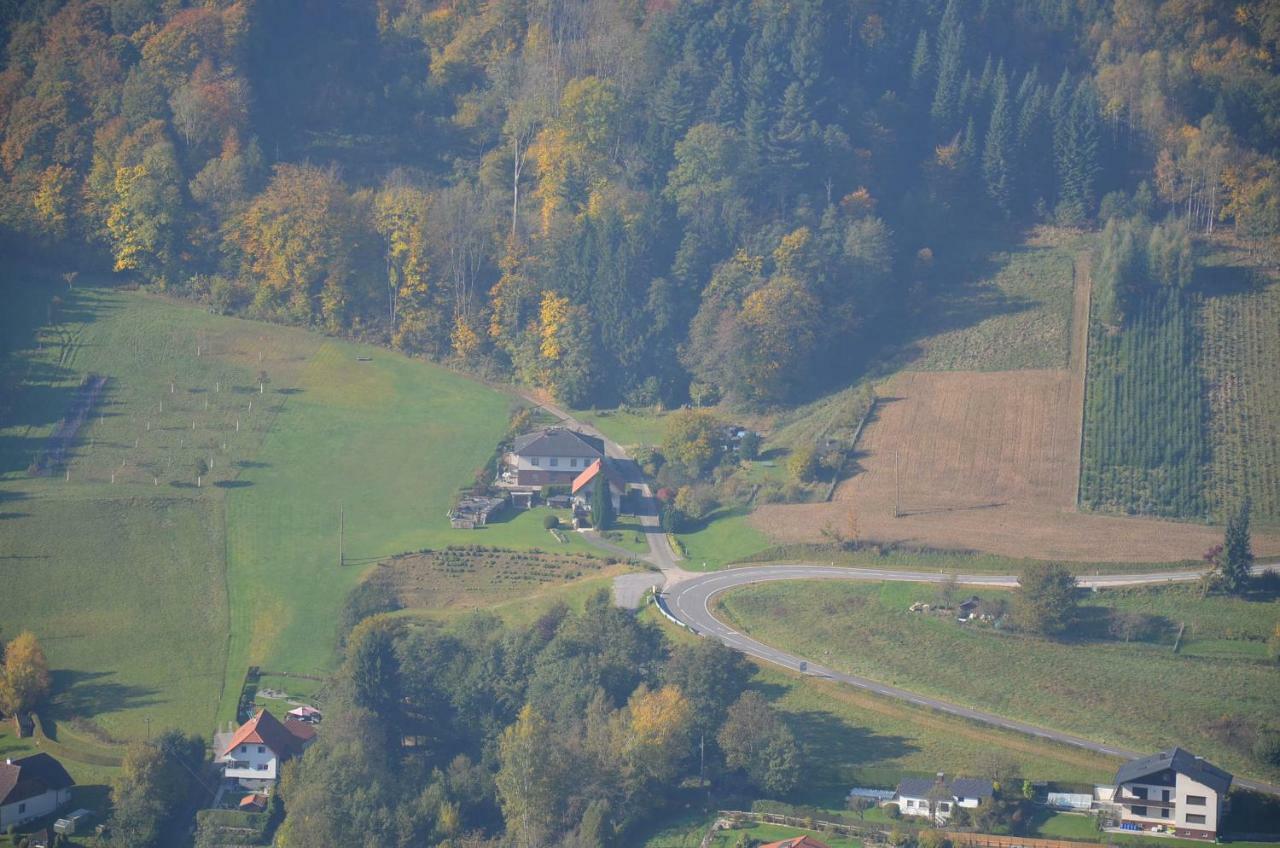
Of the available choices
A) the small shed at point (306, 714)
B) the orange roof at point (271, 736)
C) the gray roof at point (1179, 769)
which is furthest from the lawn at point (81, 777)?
the gray roof at point (1179, 769)

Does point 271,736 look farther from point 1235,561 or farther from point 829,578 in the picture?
point 1235,561

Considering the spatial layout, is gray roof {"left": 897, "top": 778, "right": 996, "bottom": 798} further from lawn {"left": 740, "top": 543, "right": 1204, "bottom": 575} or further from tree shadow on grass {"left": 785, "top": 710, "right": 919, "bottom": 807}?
lawn {"left": 740, "top": 543, "right": 1204, "bottom": 575}

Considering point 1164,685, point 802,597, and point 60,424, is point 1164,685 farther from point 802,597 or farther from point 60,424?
point 60,424

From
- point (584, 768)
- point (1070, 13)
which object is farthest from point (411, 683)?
point (1070, 13)

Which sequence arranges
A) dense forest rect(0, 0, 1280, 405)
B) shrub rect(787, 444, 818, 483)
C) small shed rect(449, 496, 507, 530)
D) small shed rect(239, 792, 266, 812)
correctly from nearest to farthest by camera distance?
small shed rect(239, 792, 266, 812) < small shed rect(449, 496, 507, 530) < shrub rect(787, 444, 818, 483) < dense forest rect(0, 0, 1280, 405)

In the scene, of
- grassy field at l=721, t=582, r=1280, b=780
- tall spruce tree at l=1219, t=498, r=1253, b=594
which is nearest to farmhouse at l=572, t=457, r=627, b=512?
grassy field at l=721, t=582, r=1280, b=780

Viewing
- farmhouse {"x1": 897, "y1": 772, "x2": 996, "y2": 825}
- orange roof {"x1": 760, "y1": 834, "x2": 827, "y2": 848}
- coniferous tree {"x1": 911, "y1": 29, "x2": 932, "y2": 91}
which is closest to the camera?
orange roof {"x1": 760, "y1": 834, "x2": 827, "y2": 848}

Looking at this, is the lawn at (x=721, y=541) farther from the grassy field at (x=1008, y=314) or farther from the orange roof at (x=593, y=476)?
the grassy field at (x=1008, y=314)
